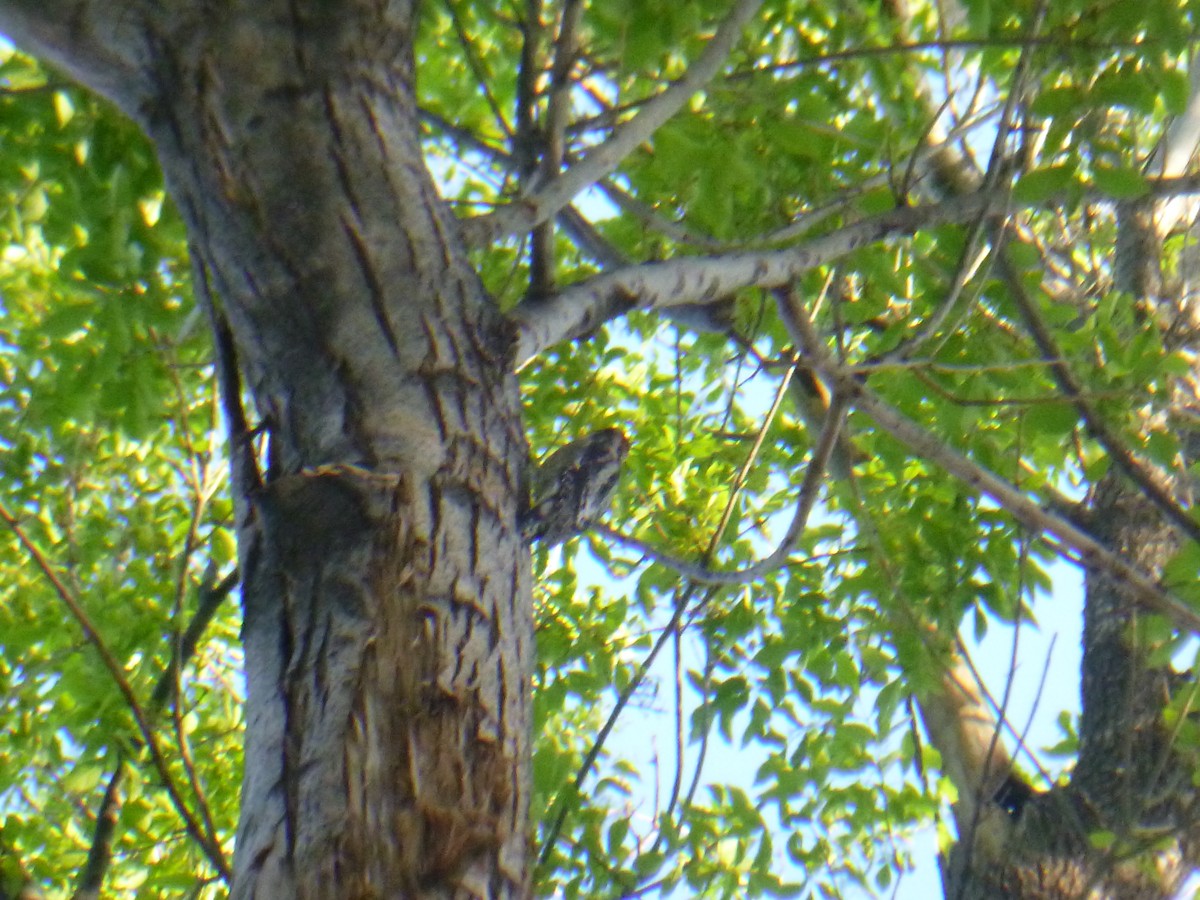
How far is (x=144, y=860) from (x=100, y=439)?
1.14 metres

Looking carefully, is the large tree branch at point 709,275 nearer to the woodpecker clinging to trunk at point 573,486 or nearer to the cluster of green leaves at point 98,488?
the woodpecker clinging to trunk at point 573,486

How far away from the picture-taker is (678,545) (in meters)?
2.94

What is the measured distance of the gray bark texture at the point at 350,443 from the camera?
A: 1020 millimetres

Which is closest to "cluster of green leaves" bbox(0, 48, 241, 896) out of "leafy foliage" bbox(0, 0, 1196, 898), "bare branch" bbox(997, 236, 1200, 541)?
"leafy foliage" bbox(0, 0, 1196, 898)

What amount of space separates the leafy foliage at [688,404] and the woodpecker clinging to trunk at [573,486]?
12.3 inches

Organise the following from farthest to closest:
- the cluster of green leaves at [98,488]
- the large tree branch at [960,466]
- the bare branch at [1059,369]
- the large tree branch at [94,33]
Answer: the bare branch at [1059,369] < the large tree branch at [960,466] < the cluster of green leaves at [98,488] < the large tree branch at [94,33]

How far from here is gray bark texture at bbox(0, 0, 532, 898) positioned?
1.02 meters

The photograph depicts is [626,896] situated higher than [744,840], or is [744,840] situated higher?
[744,840]

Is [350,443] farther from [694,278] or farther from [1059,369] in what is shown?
[1059,369]

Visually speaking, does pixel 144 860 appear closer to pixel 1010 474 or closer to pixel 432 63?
pixel 432 63

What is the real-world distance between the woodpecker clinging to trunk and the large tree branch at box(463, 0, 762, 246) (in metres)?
0.36

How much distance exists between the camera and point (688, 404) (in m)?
3.40

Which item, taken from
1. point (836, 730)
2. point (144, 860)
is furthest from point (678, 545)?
point (144, 860)

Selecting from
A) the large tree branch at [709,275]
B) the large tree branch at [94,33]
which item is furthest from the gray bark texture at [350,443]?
the large tree branch at [709,275]
